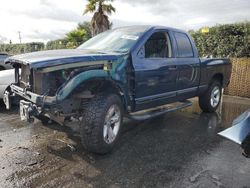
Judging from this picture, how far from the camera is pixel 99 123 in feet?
13.1

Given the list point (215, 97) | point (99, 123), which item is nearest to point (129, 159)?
point (99, 123)

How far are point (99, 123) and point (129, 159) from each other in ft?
2.37

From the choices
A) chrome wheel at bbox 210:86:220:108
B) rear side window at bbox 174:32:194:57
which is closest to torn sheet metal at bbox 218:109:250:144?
rear side window at bbox 174:32:194:57

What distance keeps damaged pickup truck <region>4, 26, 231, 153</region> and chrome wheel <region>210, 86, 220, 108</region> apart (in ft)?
3.96

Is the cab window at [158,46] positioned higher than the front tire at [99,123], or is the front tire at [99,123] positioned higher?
the cab window at [158,46]

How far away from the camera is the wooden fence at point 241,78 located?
10086mm

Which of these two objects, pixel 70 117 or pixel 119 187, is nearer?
pixel 119 187

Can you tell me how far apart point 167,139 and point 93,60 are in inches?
83.1

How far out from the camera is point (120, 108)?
14.7ft

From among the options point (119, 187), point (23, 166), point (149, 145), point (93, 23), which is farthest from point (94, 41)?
point (93, 23)

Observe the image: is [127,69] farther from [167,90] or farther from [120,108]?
[167,90]

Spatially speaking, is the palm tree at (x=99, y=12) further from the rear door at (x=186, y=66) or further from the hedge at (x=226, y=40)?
the rear door at (x=186, y=66)

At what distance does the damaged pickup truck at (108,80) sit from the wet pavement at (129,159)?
39 centimetres

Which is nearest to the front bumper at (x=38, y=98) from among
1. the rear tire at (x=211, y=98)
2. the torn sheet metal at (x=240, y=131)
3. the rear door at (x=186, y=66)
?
the torn sheet metal at (x=240, y=131)
